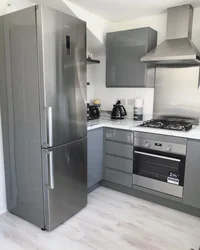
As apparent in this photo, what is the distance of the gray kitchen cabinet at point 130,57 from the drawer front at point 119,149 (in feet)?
2.66

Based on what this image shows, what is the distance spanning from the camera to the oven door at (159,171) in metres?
2.33

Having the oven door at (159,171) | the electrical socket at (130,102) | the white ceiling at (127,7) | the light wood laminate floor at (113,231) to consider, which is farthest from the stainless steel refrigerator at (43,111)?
the electrical socket at (130,102)

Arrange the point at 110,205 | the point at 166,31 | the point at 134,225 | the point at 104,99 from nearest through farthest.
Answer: the point at 134,225 < the point at 110,205 < the point at 166,31 < the point at 104,99

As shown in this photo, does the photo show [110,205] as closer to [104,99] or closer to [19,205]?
[19,205]

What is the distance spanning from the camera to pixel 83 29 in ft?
6.86

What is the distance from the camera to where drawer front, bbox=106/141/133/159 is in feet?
8.57

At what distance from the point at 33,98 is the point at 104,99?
1.74m

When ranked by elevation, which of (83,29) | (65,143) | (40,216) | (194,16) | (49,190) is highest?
(194,16)

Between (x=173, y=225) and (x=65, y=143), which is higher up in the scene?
(x=65, y=143)

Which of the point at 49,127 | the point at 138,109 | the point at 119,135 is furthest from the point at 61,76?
the point at 138,109

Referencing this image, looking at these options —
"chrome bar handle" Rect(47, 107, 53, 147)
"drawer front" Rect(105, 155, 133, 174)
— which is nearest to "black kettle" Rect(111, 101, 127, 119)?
"drawer front" Rect(105, 155, 133, 174)

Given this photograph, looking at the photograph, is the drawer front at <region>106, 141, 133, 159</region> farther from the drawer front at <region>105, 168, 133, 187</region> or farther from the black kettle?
the black kettle

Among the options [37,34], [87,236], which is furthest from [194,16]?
[87,236]

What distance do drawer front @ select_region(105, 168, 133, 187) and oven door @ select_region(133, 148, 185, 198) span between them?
0.27 ft
